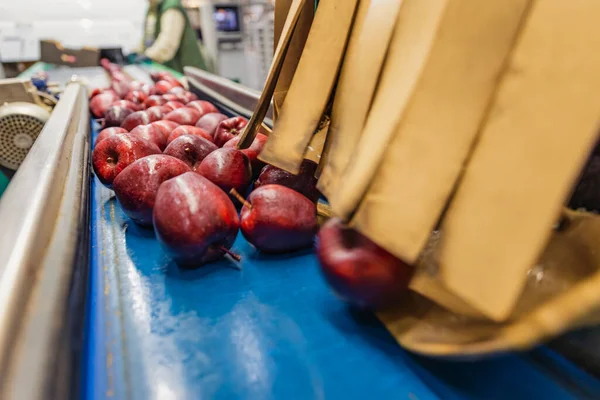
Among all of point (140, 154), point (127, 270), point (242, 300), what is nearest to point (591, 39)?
point (242, 300)

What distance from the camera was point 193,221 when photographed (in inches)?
29.5

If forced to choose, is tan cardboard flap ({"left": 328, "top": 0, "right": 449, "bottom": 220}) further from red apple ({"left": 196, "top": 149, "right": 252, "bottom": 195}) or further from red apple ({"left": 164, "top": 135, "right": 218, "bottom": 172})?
red apple ({"left": 164, "top": 135, "right": 218, "bottom": 172})

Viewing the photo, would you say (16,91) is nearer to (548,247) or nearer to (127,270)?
(127,270)

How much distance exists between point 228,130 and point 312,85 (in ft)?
1.84

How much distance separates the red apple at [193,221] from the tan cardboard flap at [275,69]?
22cm

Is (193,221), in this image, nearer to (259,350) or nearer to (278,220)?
(278,220)

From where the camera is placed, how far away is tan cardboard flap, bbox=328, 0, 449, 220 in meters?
0.52

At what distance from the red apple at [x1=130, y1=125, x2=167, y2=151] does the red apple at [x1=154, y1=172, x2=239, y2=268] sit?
0.58 m

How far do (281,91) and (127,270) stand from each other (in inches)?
21.0

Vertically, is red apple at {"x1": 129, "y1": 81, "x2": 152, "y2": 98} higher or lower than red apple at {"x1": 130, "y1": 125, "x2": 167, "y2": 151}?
lower

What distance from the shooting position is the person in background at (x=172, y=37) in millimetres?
5422

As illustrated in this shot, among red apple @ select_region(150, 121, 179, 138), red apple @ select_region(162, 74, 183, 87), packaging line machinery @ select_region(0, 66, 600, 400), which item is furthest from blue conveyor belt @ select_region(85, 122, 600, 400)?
red apple @ select_region(162, 74, 183, 87)

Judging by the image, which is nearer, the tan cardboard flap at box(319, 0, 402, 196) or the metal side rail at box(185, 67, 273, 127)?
the tan cardboard flap at box(319, 0, 402, 196)

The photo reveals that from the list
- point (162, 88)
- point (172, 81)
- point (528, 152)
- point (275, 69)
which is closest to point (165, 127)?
point (275, 69)
